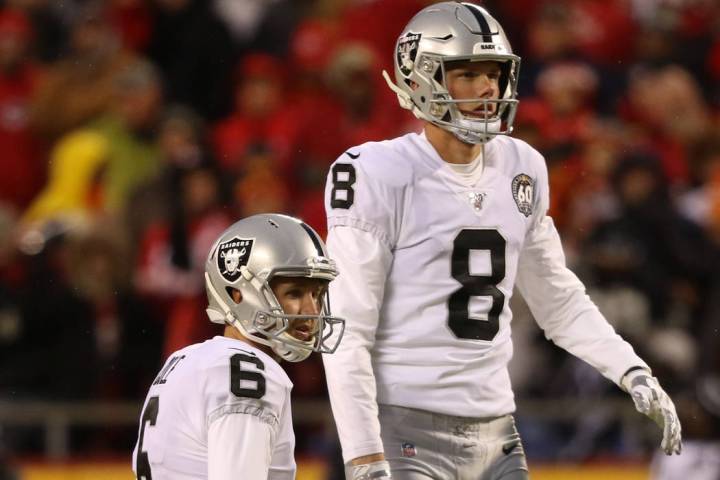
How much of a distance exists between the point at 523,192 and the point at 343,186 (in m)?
0.56

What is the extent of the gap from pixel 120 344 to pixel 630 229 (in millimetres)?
2672

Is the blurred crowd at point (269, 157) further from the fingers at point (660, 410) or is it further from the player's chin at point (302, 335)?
the player's chin at point (302, 335)

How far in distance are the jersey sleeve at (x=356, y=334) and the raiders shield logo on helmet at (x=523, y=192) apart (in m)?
0.44

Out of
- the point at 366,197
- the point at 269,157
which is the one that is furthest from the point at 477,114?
the point at 269,157

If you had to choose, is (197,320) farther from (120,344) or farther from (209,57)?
(209,57)

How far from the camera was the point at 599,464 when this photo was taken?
26.3ft

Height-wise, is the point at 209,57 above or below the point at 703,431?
above

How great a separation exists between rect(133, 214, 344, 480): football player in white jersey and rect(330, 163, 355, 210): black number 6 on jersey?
382 mm

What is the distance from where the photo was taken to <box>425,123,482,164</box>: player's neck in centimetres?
483

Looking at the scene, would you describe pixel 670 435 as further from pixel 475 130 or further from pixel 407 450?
pixel 475 130

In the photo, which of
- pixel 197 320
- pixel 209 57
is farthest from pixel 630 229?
pixel 209 57

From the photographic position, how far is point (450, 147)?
190 inches

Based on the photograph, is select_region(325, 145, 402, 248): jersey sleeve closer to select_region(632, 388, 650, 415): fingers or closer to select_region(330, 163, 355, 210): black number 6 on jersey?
select_region(330, 163, 355, 210): black number 6 on jersey

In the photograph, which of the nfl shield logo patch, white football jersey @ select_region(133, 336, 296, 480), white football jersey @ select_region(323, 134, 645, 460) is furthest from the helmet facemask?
white football jersey @ select_region(133, 336, 296, 480)
